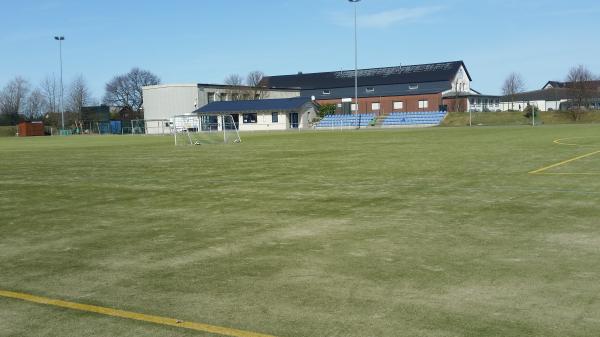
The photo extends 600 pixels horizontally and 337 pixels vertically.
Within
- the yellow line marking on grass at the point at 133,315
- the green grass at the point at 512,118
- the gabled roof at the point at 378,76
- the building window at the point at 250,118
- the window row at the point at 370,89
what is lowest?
the yellow line marking on grass at the point at 133,315

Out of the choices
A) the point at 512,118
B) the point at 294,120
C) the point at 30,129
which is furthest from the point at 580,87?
the point at 30,129

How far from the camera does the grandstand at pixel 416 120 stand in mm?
85125

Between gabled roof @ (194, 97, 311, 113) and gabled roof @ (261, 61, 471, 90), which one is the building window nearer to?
gabled roof @ (194, 97, 311, 113)

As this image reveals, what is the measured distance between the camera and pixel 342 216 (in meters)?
9.81

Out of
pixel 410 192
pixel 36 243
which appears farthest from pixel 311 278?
pixel 410 192

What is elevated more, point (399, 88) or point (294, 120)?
point (399, 88)

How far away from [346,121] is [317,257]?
83.4 m

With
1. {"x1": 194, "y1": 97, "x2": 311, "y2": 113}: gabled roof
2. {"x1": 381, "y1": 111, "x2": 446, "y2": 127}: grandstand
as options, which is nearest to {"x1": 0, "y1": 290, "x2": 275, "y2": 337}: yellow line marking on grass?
{"x1": 381, "y1": 111, "x2": 446, "y2": 127}: grandstand

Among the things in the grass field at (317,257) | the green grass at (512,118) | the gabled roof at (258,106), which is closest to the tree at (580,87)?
the green grass at (512,118)

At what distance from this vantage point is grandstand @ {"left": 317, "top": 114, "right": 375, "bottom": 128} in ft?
291

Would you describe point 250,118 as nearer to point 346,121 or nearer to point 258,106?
point 258,106

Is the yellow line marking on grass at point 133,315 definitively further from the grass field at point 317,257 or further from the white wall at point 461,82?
the white wall at point 461,82

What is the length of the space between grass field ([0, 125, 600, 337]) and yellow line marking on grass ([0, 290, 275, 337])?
0.10 metres

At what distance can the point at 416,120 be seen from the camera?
87312 millimetres
